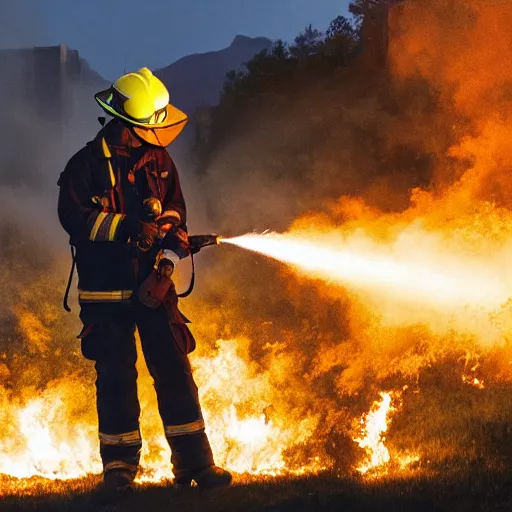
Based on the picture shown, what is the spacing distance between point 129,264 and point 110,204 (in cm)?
54

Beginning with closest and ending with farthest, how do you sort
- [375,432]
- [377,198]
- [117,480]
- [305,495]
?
[305,495]
[117,480]
[375,432]
[377,198]

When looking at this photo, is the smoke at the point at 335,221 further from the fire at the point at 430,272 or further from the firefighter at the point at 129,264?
the firefighter at the point at 129,264

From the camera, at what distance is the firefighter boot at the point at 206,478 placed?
648 centimetres

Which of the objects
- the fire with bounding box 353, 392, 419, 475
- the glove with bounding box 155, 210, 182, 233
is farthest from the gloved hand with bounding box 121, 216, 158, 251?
the fire with bounding box 353, 392, 419, 475

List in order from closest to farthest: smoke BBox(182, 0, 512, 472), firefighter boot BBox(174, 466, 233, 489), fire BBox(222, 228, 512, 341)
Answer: firefighter boot BBox(174, 466, 233, 489), fire BBox(222, 228, 512, 341), smoke BBox(182, 0, 512, 472)

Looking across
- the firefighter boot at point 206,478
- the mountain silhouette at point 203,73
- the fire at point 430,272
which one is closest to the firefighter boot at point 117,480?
the firefighter boot at point 206,478

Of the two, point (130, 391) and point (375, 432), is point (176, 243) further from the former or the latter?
point (375, 432)

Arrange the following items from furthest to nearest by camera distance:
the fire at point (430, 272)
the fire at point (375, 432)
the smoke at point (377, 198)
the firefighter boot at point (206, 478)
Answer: the smoke at point (377, 198)
the fire at point (430, 272)
the fire at point (375, 432)
the firefighter boot at point (206, 478)

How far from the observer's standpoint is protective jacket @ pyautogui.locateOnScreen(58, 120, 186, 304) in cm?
623

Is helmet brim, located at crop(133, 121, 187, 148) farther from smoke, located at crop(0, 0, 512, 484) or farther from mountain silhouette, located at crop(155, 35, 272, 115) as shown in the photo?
mountain silhouette, located at crop(155, 35, 272, 115)

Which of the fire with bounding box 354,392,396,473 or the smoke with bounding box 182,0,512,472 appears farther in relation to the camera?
the smoke with bounding box 182,0,512,472

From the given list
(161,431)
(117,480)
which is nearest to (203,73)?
(161,431)

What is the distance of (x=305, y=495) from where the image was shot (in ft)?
21.0

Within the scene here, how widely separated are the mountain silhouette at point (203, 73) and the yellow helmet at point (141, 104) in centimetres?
1067
